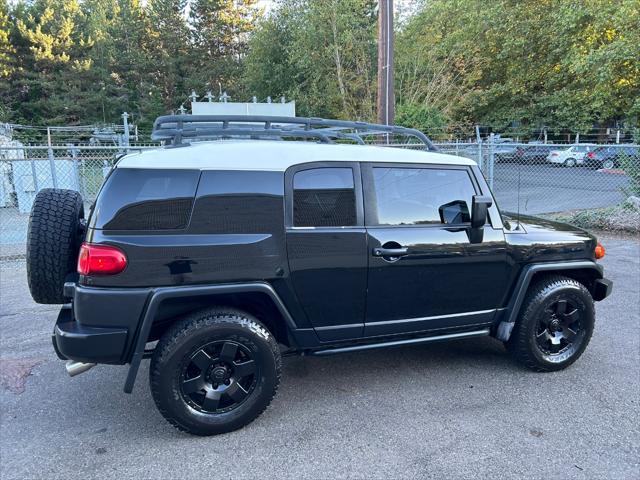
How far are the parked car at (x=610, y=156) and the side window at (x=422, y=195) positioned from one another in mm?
7965

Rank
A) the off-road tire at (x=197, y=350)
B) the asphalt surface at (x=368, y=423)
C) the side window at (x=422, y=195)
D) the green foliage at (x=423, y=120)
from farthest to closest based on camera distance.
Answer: the green foliage at (x=423, y=120), the side window at (x=422, y=195), the off-road tire at (x=197, y=350), the asphalt surface at (x=368, y=423)

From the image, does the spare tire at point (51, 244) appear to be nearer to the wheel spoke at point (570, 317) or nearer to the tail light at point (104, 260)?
the tail light at point (104, 260)

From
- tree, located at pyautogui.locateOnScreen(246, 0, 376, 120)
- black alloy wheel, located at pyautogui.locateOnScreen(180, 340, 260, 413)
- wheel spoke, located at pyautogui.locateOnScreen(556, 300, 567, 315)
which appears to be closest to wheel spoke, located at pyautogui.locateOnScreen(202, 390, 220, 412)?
black alloy wheel, located at pyautogui.locateOnScreen(180, 340, 260, 413)

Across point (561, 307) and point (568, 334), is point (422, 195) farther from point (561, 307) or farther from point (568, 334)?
point (568, 334)

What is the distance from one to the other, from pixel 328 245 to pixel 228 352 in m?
0.93

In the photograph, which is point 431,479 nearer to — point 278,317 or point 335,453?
point 335,453

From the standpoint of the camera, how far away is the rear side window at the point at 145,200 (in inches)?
109

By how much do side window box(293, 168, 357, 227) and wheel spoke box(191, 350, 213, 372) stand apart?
0.98 metres

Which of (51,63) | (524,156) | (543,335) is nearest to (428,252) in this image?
(543,335)

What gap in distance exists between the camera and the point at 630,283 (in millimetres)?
6223

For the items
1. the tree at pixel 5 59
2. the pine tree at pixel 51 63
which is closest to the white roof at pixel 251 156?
the tree at pixel 5 59

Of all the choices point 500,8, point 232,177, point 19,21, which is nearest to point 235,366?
point 232,177

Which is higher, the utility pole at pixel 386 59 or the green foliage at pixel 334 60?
the green foliage at pixel 334 60

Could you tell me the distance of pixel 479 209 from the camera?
3.39 metres
